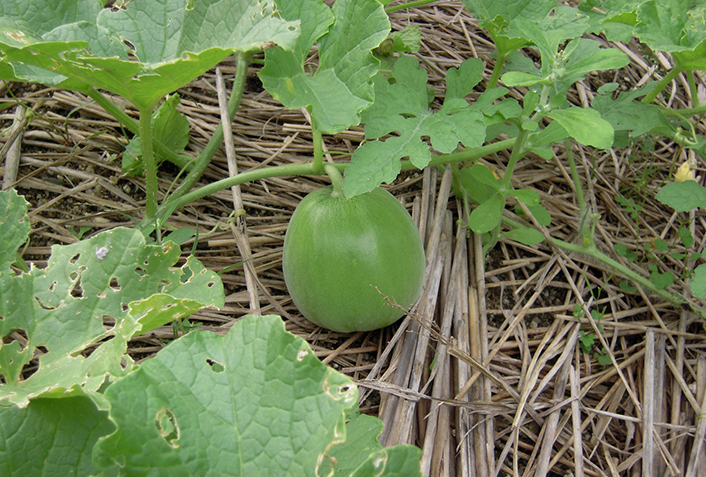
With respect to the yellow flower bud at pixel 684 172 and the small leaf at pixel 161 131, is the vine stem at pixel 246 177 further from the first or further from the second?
the yellow flower bud at pixel 684 172

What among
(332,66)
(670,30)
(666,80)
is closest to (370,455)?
(332,66)

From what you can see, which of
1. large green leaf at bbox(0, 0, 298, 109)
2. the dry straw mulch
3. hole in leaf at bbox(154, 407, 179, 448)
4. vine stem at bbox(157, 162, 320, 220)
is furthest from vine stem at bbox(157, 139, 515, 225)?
hole in leaf at bbox(154, 407, 179, 448)

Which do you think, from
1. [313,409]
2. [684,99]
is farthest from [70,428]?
[684,99]

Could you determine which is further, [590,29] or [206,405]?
[590,29]

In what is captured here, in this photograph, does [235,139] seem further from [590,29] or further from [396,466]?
[396,466]

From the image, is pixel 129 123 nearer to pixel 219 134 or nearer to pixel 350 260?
pixel 219 134

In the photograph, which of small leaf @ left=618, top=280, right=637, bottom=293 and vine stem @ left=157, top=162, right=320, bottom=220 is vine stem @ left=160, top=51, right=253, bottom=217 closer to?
vine stem @ left=157, top=162, right=320, bottom=220
